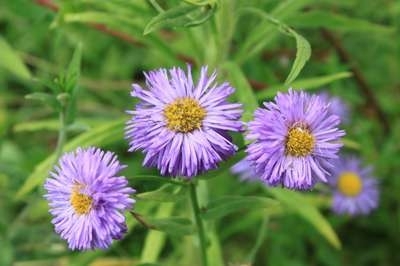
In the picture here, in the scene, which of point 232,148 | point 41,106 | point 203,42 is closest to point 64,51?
point 41,106

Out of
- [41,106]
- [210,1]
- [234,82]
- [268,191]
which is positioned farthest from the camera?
[41,106]

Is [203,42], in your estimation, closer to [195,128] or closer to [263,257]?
[195,128]

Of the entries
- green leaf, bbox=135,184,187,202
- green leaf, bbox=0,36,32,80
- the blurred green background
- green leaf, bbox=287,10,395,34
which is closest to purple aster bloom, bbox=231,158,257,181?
the blurred green background

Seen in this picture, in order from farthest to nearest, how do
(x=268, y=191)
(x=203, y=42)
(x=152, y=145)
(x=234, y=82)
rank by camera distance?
(x=268, y=191) → (x=203, y=42) → (x=234, y=82) → (x=152, y=145)

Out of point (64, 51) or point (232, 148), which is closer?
point (232, 148)

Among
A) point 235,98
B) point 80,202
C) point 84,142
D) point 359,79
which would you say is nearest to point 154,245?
point 84,142

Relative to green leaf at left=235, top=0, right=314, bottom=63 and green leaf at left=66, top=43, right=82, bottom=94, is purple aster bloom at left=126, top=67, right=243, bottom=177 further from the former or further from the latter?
green leaf at left=235, top=0, right=314, bottom=63

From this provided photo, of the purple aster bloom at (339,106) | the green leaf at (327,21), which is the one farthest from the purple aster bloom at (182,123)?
the purple aster bloom at (339,106)

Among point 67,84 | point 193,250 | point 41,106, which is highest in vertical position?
point 41,106
